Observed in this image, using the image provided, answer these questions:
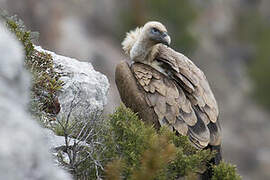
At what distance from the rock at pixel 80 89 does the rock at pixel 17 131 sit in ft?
10.3

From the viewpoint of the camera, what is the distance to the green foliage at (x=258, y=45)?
4938 cm

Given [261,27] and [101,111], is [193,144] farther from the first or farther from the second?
[261,27]

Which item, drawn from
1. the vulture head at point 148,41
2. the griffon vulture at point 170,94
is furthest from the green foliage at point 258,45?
the griffon vulture at point 170,94

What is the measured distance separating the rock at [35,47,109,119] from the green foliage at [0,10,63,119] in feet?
0.49

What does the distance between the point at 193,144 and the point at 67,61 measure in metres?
2.30

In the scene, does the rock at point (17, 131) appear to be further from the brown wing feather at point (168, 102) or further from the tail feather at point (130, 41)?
the tail feather at point (130, 41)

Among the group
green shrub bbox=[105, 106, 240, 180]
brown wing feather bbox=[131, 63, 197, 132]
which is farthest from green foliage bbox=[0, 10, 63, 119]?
brown wing feather bbox=[131, 63, 197, 132]

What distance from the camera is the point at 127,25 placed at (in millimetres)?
46594

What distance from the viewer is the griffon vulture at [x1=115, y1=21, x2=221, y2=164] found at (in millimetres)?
9203

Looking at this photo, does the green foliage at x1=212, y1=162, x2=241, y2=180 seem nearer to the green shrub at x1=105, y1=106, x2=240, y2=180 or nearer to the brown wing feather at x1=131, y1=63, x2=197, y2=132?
the green shrub at x1=105, y1=106, x2=240, y2=180

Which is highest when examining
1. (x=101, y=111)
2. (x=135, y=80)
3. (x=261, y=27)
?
(x=261, y=27)

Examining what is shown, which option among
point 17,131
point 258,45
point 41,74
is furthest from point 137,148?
point 258,45

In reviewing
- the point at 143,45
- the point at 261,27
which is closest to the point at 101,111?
the point at 143,45

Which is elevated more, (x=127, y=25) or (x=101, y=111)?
(x=127, y=25)
